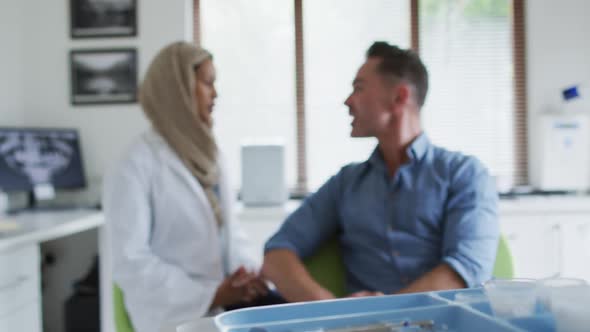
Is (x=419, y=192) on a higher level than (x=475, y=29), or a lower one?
lower

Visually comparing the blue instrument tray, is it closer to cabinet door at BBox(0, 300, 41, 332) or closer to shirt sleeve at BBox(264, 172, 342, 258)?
shirt sleeve at BBox(264, 172, 342, 258)

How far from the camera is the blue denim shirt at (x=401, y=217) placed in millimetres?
1644

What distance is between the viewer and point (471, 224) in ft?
5.09

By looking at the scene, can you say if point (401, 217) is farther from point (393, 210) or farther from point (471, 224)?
point (471, 224)

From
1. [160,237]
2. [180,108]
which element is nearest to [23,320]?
[160,237]

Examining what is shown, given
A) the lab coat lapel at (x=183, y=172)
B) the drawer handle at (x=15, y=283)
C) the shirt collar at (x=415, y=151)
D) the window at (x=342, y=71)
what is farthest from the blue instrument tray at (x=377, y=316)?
the window at (x=342, y=71)

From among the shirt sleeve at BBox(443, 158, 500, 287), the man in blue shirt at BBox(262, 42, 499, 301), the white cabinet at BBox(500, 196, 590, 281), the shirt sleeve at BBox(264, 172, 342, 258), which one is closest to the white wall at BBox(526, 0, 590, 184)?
the white cabinet at BBox(500, 196, 590, 281)

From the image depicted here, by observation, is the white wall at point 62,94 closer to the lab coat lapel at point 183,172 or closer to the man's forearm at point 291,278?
the lab coat lapel at point 183,172

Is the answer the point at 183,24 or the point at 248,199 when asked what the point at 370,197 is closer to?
the point at 248,199

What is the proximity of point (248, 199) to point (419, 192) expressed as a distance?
183cm

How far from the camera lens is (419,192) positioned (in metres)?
1.67

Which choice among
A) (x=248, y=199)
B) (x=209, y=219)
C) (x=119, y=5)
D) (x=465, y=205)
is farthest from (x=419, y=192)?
(x=119, y=5)

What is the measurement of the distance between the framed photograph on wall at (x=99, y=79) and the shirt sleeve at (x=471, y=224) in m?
2.57

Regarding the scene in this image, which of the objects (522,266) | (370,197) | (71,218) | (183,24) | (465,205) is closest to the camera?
(465,205)
